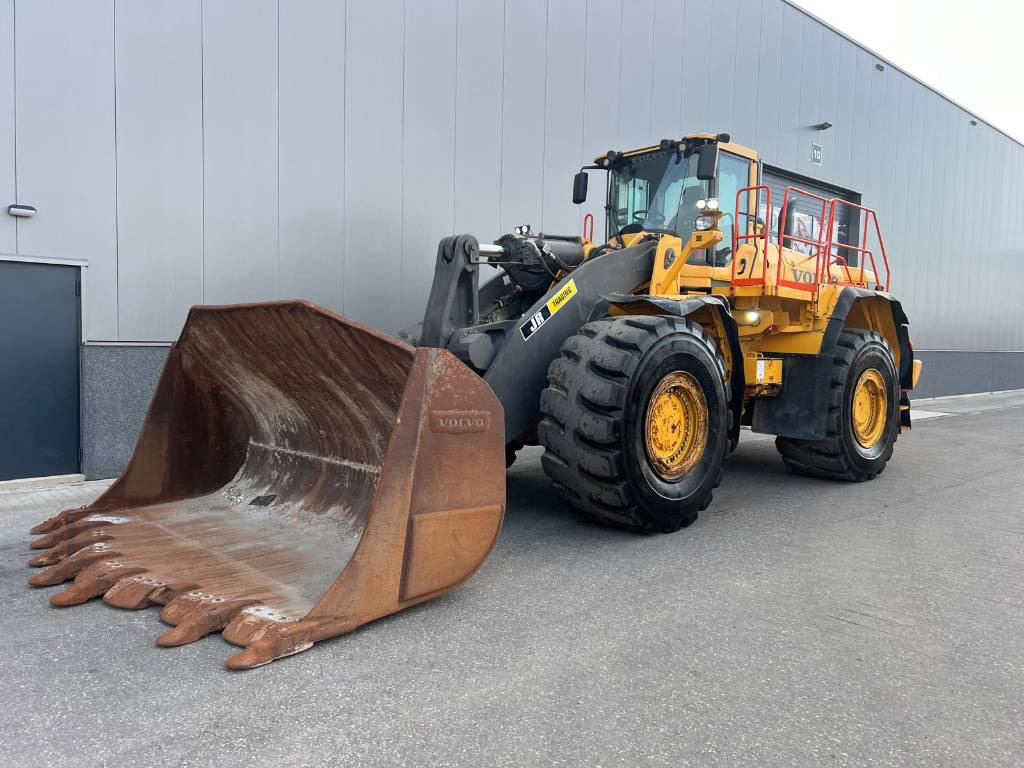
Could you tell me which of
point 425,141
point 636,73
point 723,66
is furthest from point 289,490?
point 723,66

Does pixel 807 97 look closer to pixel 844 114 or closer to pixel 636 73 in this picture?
pixel 844 114

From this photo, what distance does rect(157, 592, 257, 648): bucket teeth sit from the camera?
3.08 metres

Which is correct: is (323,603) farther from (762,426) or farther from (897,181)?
(897,181)

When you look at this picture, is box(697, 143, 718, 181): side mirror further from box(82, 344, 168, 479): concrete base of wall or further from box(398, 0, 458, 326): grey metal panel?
box(82, 344, 168, 479): concrete base of wall

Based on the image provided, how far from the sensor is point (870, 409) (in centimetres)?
747

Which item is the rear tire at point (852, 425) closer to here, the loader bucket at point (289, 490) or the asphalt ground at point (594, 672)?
the asphalt ground at point (594, 672)

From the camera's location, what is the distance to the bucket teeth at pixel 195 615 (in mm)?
3084

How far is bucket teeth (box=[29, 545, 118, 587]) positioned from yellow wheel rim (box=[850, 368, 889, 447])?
20.7ft

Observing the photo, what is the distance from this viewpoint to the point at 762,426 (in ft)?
22.8

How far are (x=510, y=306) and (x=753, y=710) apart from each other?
12.9 ft

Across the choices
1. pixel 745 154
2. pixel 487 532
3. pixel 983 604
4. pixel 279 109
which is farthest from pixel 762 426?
pixel 279 109

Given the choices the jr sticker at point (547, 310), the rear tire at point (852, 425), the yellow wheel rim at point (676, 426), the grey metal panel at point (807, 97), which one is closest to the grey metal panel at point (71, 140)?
the jr sticker at point (547, 310)

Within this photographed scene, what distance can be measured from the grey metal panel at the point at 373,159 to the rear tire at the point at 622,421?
378 cm

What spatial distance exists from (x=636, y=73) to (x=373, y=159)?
4.84 meters
